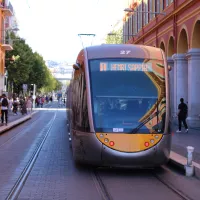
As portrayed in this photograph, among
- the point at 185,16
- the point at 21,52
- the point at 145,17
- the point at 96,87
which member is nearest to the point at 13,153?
the point at 96,87

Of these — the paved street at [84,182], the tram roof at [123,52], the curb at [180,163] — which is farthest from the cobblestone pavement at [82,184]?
the tram roof at [123,52]

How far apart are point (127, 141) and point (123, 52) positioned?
89.6 inches

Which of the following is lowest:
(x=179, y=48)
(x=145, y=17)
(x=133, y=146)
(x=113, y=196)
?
(x=113, y=196)

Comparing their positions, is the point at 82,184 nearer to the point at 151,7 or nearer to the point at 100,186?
the point at 100,186

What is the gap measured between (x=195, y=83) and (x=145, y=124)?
1488 centimetres

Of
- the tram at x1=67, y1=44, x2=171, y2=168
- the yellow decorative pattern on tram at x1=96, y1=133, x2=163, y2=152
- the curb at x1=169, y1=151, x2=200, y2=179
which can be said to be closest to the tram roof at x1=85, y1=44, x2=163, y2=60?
the tram at x1=67, y1=44, x2=171, y2=168

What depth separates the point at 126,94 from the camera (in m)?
9.77

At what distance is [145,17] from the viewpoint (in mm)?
37344

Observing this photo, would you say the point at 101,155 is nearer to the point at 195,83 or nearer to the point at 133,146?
the point at 133,146

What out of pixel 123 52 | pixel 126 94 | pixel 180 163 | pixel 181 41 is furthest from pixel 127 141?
pixel 181 41

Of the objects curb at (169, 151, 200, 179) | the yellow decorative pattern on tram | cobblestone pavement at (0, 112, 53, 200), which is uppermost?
the yellow decorative pattern on tram

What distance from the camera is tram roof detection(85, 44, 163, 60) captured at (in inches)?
403

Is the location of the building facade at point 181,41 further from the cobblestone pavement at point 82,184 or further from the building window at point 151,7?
the cobblestone pavement at point 82,184

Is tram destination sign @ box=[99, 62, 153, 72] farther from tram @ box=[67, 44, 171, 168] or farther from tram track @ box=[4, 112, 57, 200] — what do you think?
tram track @ box=[4, 112, 57, 200]
